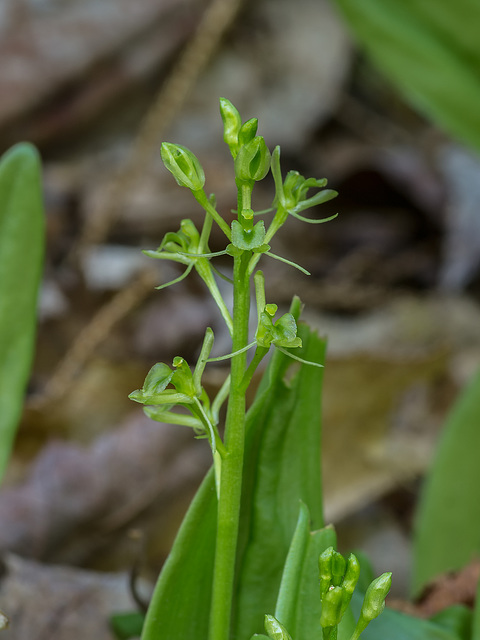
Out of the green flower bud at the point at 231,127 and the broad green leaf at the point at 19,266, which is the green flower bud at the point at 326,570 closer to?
the green flower bud at the point at 231,127

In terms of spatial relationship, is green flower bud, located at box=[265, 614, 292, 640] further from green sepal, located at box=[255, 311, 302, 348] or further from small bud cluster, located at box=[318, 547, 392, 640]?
green sepal, located at box=[255, 311, 302, 348]

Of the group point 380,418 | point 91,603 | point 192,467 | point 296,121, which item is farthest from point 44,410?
point 296,121

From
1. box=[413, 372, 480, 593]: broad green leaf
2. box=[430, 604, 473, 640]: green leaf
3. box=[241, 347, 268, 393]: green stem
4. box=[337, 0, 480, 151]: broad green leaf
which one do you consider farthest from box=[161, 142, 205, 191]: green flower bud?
box=[337, 0, 480, 151]: broad green leaf

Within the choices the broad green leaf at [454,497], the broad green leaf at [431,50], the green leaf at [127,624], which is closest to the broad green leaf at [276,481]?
the green leaf at [127,624]

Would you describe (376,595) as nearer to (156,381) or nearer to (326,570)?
(326,570)

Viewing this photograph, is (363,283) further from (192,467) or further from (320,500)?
(320,500)

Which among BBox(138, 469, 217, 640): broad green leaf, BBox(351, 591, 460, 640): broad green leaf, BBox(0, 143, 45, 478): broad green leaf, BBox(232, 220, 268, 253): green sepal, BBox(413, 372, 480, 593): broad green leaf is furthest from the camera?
BBox(413, 372, 480, 593): broad green leaf
